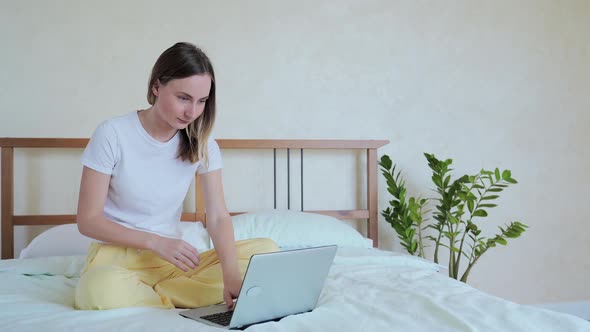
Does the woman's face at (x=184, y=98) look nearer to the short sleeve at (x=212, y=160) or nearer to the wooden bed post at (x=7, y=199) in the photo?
the short sleeve at (x=212, y=160)

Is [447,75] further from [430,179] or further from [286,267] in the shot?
[286,267]

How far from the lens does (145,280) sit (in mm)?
1636

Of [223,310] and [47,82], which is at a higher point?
[47,82]

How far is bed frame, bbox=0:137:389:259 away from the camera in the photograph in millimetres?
2605

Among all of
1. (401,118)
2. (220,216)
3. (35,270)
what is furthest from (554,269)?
(35,270)

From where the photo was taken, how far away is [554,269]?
3.29m

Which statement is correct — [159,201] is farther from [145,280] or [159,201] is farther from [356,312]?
[356,312]

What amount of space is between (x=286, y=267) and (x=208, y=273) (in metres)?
0.33

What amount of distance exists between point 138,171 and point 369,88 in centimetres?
172

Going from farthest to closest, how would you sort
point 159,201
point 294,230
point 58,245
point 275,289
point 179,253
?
point 294,230, point 58,245, point 159,201, point 179,253, point 275,289

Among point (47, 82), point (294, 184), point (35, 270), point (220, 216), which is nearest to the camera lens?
point (220, 216)

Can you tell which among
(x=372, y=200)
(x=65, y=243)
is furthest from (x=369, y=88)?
(x=65, y=243)

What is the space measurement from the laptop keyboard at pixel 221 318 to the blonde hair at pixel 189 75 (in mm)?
487

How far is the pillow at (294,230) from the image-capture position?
2.46 metres
